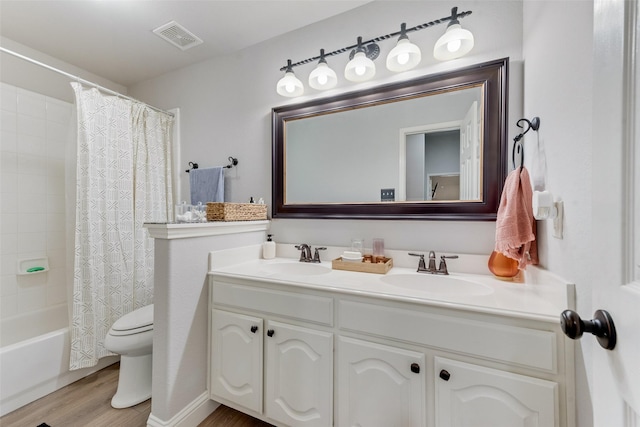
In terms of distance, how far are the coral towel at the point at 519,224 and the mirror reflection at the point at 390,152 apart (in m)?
0.25

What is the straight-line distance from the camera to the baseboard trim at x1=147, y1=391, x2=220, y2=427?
1248 millimetres

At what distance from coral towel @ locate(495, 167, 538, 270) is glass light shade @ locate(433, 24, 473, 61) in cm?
69

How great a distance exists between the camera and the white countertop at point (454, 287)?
2.75 ft

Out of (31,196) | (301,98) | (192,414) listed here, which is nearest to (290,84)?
(301,98)

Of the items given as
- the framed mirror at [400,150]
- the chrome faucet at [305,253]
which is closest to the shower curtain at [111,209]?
the framed mirror at [400,150]

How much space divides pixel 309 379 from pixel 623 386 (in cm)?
101

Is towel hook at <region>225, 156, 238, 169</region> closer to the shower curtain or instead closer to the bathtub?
the shower curtain

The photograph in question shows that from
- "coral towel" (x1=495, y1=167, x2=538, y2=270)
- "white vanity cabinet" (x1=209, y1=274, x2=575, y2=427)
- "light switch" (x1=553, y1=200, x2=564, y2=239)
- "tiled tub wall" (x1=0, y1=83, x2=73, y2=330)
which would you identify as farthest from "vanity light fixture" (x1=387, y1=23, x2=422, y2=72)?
"tiled tub wall" (x1=0, y1=83, x2=73, y2=330)

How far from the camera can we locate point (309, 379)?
1.14 meters

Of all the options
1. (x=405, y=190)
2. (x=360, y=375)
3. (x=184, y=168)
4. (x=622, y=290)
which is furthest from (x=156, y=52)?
(x=622, y=290)

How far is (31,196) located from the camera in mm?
1978

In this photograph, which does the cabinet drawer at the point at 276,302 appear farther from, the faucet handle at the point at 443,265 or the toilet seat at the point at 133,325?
the faucet handle at the point at 443,265

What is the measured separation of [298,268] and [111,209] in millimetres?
1430

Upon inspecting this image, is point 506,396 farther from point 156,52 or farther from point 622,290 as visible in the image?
point 156,52
